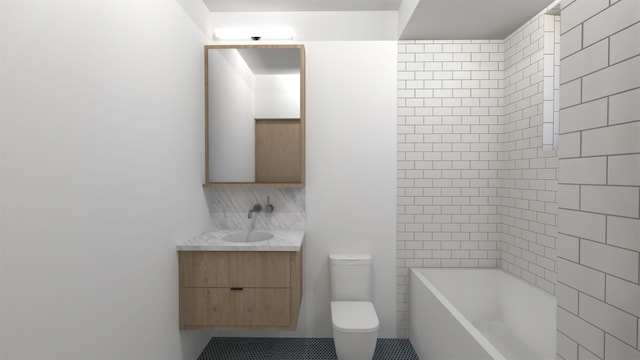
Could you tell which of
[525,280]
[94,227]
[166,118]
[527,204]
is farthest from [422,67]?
[94,227]

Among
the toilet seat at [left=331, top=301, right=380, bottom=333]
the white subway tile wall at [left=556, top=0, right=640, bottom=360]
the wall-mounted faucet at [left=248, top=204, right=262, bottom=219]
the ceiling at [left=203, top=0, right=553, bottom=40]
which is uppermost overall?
the ceiling at [left=203, top=0, right=553, bottom=40]

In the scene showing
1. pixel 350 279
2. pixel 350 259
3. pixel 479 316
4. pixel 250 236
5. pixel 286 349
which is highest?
pixel 250 236

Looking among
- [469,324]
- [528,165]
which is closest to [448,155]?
[528,165]

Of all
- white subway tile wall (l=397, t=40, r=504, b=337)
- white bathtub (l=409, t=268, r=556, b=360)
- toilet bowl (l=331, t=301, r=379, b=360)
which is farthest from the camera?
white subway tile wall (l=397, t=40, r=504, b=337)

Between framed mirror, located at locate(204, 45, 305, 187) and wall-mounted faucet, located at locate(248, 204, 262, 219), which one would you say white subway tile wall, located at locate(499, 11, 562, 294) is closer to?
framed mirror, located at locate(204, 45, 305, 187)

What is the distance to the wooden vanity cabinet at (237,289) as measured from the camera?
234 cm

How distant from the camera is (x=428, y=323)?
2438mm

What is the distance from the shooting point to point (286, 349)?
9.11 feet

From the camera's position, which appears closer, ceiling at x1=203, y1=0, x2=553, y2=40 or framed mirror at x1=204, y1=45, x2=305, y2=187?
ceiling at x1=203, y1=0, x2=553, y2=40

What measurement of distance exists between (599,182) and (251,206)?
97.4 inches

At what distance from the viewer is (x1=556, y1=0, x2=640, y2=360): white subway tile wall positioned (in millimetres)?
801

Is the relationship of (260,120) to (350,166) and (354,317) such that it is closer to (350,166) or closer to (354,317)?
(350,166)

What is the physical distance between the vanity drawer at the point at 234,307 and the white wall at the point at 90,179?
11 centimetres

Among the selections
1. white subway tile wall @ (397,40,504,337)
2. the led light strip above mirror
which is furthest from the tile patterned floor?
the led light strip above mirror
